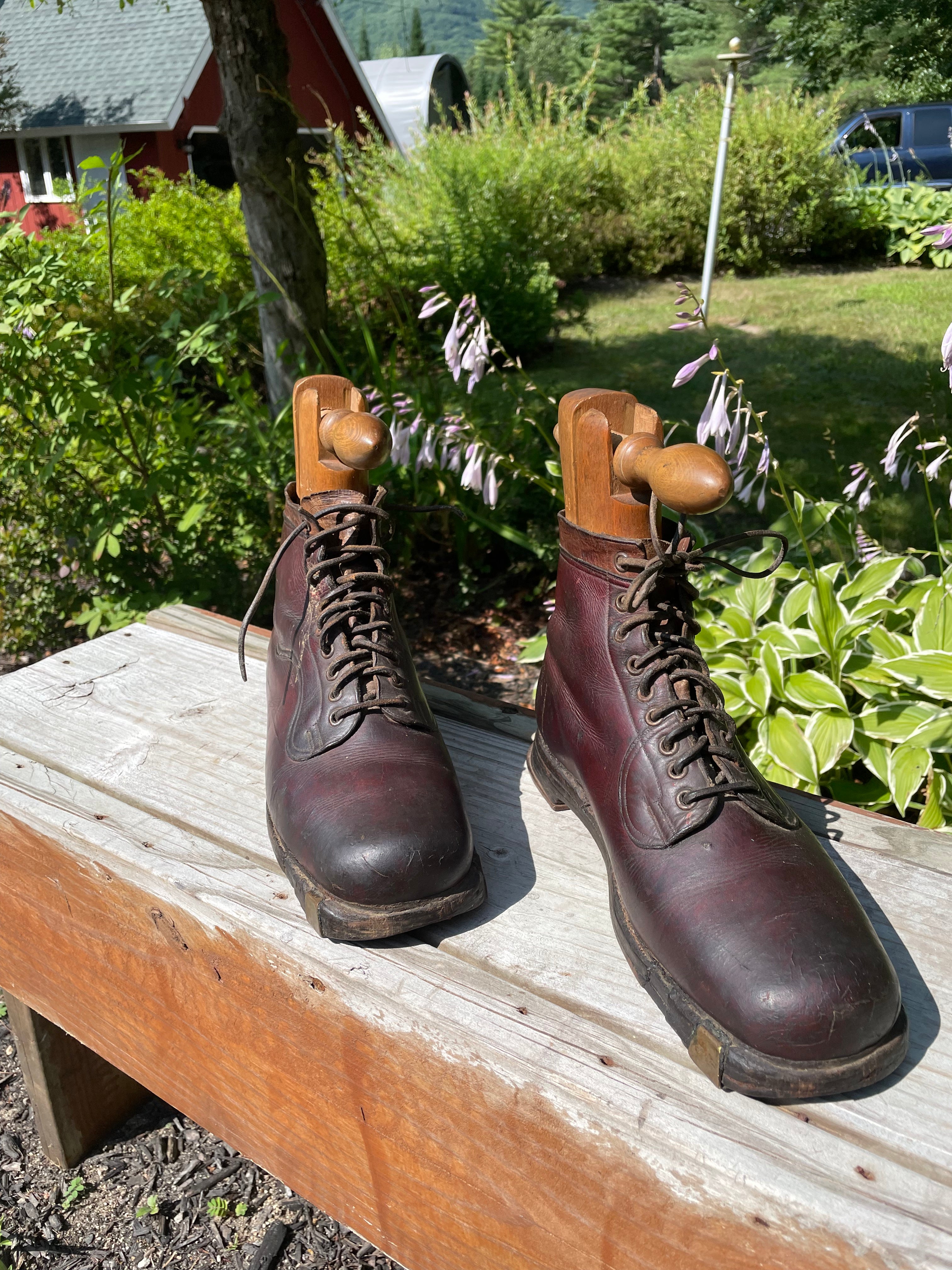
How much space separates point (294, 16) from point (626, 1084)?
18041 millimetres

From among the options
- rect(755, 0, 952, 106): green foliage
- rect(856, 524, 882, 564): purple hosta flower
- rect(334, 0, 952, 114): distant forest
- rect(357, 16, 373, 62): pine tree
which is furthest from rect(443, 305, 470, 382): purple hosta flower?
rect(357, 16, 373, 62): pine tree

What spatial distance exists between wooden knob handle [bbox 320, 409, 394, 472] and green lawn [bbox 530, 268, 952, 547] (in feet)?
6.17

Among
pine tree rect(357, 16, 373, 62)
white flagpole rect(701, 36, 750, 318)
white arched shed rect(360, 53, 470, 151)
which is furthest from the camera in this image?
pine tree rect(357, 16, 373, 62)

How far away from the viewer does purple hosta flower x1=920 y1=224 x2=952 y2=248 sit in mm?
1381

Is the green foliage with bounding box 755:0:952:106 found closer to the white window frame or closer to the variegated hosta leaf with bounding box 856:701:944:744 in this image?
the variegated hosta leaf with bounding box 856:701:944:744

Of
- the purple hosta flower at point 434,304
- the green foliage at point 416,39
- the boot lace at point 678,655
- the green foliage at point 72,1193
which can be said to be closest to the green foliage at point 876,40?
the purple hosta flower at point 434,304

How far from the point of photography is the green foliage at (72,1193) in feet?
5.57

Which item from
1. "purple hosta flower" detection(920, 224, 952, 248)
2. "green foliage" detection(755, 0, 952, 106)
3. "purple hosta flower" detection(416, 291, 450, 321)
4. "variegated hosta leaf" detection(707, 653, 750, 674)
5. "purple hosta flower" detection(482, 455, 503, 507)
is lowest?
"variegated hosta leaf" detection(707, 653, 750, 674)

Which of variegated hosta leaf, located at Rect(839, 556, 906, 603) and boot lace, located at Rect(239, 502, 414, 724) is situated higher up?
boot lace, located at Rect(239, 502, 414, 724)

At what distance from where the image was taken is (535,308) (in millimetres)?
7051

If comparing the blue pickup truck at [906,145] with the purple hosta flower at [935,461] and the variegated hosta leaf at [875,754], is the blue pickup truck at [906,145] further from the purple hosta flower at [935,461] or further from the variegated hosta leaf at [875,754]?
the variegated hosta leaf at [875,754]

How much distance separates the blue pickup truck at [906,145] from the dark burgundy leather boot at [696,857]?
12588 mm

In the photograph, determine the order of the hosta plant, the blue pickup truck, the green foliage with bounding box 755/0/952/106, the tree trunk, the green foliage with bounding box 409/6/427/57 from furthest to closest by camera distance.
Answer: the green foliage with bounding box 409/6/427/57
the blue pickup truck
the green foliage with bounding box 755/0/952/106
the tree trunk
the hosta plant

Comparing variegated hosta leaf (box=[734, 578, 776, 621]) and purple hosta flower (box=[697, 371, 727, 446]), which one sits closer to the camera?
purple hosta flower (box=[697, 371, 727, 446])
